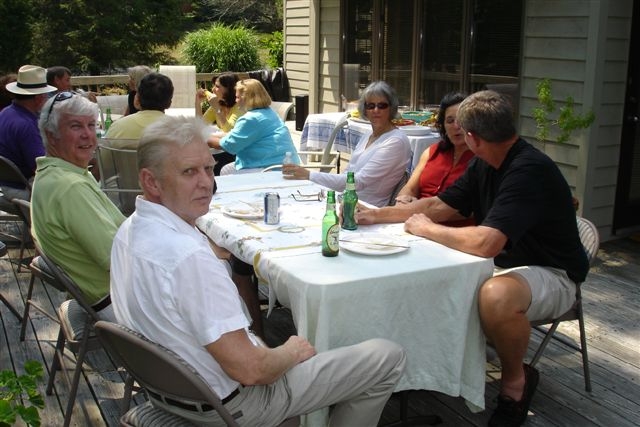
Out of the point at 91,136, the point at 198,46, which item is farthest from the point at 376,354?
the point at 198,46

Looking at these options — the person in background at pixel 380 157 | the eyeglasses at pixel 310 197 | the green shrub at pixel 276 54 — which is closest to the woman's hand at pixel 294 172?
the person in background at pixel 380 157

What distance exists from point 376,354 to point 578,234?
122 centimetres

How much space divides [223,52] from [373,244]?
15628 mm

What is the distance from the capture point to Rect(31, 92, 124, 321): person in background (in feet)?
8.21

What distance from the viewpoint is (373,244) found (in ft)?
8.30

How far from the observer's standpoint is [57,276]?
2.36 metres

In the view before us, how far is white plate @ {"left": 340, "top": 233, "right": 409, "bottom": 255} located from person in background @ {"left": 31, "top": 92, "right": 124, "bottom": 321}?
88 cm

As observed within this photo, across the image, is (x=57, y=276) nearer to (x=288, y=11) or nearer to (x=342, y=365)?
(x=342, y=365)

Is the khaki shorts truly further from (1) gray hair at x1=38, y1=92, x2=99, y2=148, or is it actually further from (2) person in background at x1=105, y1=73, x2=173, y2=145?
(2) person in background at x1=105, y1=73, x2=173, y2=145

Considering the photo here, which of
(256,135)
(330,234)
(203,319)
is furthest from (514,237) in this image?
(256,135)

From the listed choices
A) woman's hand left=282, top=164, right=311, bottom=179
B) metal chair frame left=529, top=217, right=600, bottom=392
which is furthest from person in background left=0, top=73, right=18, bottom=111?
metal chair frame left=529, top=217, right=600, bottom=392

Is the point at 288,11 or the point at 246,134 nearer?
the point at 246,134

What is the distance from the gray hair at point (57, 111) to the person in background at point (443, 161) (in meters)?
1.59

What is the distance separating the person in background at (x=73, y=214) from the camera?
8.21ft
